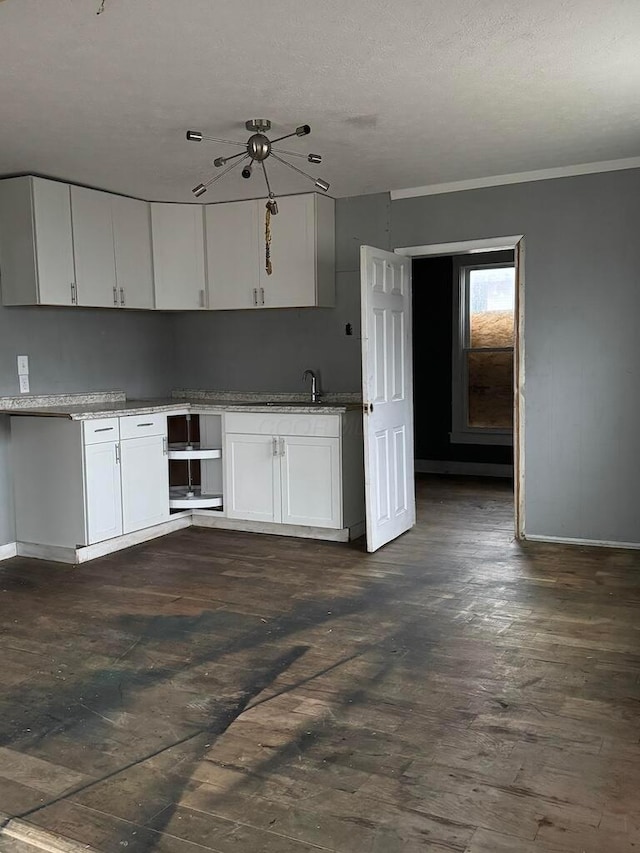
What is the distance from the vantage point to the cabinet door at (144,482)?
203 inches

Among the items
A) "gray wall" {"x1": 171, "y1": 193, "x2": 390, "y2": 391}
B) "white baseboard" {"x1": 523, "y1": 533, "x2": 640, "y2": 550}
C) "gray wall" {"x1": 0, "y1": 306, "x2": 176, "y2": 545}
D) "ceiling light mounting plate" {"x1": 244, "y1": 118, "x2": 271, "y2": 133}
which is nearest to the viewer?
"ceiling light mounting plate" {"x1": 244, "y1": 118, "x2": 271, "y2": 133}

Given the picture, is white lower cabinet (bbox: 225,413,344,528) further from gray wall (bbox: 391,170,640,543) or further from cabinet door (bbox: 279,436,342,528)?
gray wall (bbox: 391,170,640,543)

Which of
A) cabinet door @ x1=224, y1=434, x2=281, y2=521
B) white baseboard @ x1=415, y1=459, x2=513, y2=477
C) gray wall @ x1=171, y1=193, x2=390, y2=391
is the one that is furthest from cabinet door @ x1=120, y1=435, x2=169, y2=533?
white baseboard @ x1=415, y1=459, x2=513, y2=477

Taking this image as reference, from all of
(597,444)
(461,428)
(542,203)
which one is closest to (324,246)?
(542,203)

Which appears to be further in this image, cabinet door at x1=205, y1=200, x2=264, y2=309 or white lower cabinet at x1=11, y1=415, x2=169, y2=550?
cabinet door at x1=205, y1=200, x2=264, y2=309

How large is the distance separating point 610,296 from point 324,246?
202cm

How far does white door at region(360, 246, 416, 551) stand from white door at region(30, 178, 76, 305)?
76.2 inches

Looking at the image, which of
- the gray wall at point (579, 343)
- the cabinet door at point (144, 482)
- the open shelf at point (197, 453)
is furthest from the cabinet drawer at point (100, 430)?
the gray wall at point (579, 343)

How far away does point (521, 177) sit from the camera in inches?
198

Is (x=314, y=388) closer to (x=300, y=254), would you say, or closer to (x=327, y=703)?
(x=300, y=254)

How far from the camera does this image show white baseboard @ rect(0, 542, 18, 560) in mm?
5043

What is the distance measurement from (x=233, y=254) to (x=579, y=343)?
2.58 meters

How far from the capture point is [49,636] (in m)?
3.62

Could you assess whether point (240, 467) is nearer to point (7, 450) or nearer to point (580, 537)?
point (7, 450)
